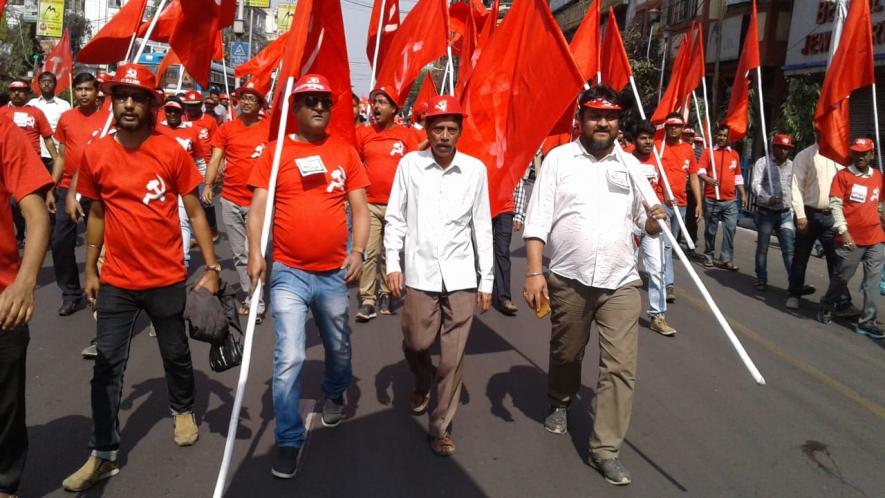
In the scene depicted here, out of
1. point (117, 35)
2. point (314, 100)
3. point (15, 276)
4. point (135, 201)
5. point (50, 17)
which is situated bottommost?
point (15, 276)

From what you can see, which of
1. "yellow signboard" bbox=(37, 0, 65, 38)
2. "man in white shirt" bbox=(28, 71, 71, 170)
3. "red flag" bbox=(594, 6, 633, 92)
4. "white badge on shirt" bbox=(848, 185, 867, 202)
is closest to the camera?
"red flag" bbox=(594, 6, 633, 92)

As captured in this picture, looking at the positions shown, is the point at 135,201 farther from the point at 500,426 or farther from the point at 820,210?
the point at 820,210

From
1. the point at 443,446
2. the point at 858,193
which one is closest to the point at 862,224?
the point at 858,193

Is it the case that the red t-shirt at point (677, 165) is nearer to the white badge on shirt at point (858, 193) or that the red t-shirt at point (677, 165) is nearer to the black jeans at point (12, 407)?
the white badge on shirt at point (858, 193)

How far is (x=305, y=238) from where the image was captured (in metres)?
3.79

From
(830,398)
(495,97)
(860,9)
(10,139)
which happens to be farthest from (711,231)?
(10,139)

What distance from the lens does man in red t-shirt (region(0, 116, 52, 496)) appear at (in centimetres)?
260

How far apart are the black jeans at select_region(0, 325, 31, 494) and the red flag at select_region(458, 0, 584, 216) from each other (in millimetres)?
3199

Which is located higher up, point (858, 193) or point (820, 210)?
point (858, 193)

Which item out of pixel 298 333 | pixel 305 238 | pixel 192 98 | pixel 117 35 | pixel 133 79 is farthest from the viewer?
pixel 192 98

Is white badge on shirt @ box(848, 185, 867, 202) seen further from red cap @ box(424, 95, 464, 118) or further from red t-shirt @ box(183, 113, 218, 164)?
red t-shirt @ box(183, 113, 218, 164)

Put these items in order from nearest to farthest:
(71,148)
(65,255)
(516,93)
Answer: (516,93) → (71,148) → (65,255)

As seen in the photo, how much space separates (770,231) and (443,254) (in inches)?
262

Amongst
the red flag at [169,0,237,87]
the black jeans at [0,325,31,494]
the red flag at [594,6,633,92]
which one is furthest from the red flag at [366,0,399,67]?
the black jeans at [0,325,31,494]
